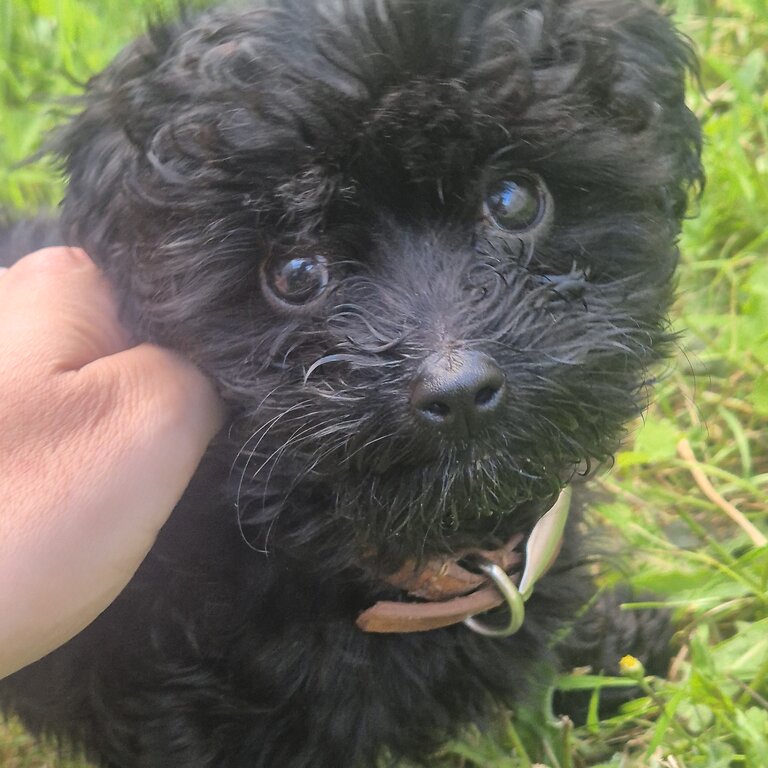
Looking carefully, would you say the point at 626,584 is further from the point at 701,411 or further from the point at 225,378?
the point at 225,378

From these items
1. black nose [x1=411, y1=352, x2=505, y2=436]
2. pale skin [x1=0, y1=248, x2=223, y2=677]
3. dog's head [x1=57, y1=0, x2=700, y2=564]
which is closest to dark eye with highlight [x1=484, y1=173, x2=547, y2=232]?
dog's head [x1=57, y1=0, x2=700, y2=564]

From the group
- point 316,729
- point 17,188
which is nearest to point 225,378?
point 316,729

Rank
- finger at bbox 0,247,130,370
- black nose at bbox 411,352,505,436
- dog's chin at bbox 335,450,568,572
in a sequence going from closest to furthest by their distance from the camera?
black nose at bbox 411,352,505,436 < dog's chin at bbox 335,450,568,572 < finger at bbox 0,247,130,370

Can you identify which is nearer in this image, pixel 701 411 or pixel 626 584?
pixel 626 584

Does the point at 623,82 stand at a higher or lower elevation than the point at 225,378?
higher

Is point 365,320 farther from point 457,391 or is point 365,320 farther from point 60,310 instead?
point 60,310

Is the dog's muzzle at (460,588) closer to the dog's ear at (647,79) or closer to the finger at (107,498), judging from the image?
the finger at (107,498)

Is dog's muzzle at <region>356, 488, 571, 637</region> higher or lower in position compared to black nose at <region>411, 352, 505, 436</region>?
lower

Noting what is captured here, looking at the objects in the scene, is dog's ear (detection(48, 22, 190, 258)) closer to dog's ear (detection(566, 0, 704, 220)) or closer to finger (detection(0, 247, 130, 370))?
finger (detection(0, 247, 130, 370))
